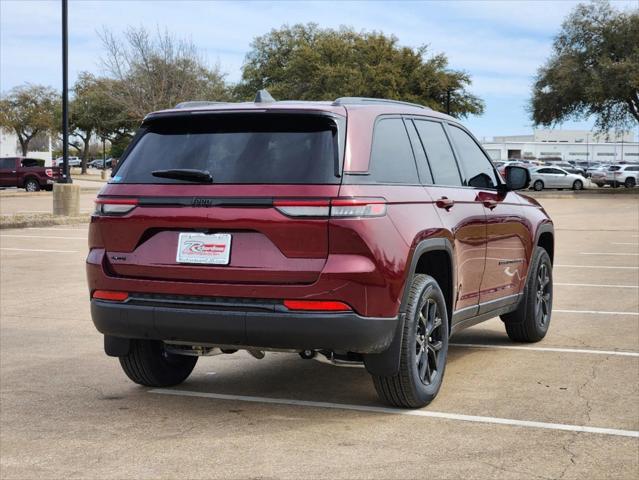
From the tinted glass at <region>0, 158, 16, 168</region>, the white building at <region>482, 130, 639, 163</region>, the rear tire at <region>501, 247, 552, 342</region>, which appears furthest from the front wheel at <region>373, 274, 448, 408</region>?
the white building at <region>482, 130, 639, 163</region>

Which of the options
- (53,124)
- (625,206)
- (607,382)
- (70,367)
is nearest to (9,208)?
(625,206)

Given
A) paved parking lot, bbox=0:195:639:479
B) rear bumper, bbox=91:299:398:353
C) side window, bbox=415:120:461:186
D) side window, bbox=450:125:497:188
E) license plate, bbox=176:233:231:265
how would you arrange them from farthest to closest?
side window, bbox=450:125:497:188 < side window, bbox=415:120:461:186 < license plate, bbox=176:233:231:265 < rear bumper, bbox=91:299:398:353 < paved parking lot, bbox=0:195:639:479

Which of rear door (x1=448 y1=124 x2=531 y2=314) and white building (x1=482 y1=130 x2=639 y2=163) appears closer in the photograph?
rear door (x1=448 y1=124 x2=531 y2=314)

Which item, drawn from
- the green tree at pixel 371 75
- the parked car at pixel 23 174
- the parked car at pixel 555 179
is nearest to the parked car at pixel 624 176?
the parked car at pixel 555 179

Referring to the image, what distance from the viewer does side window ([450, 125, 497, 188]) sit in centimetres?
700

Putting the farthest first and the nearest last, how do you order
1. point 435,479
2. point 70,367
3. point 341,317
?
point 70,367 < point 341,317 < point 435,479

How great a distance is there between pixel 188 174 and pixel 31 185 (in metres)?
43.2

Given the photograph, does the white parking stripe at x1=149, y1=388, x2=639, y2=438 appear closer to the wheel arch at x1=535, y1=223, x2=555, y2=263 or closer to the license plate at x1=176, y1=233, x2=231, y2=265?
the license plate at x1=176, y1=233, x2=231, y2=265

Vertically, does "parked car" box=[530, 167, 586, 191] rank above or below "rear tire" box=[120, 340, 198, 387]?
above

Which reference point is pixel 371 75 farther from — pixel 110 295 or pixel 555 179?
pixel 110 295

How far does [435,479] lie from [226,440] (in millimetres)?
1258

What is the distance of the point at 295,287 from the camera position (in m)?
5.21

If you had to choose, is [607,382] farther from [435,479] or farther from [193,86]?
[193,86]

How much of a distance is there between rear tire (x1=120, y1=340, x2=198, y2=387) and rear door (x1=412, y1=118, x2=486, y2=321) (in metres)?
1.94
